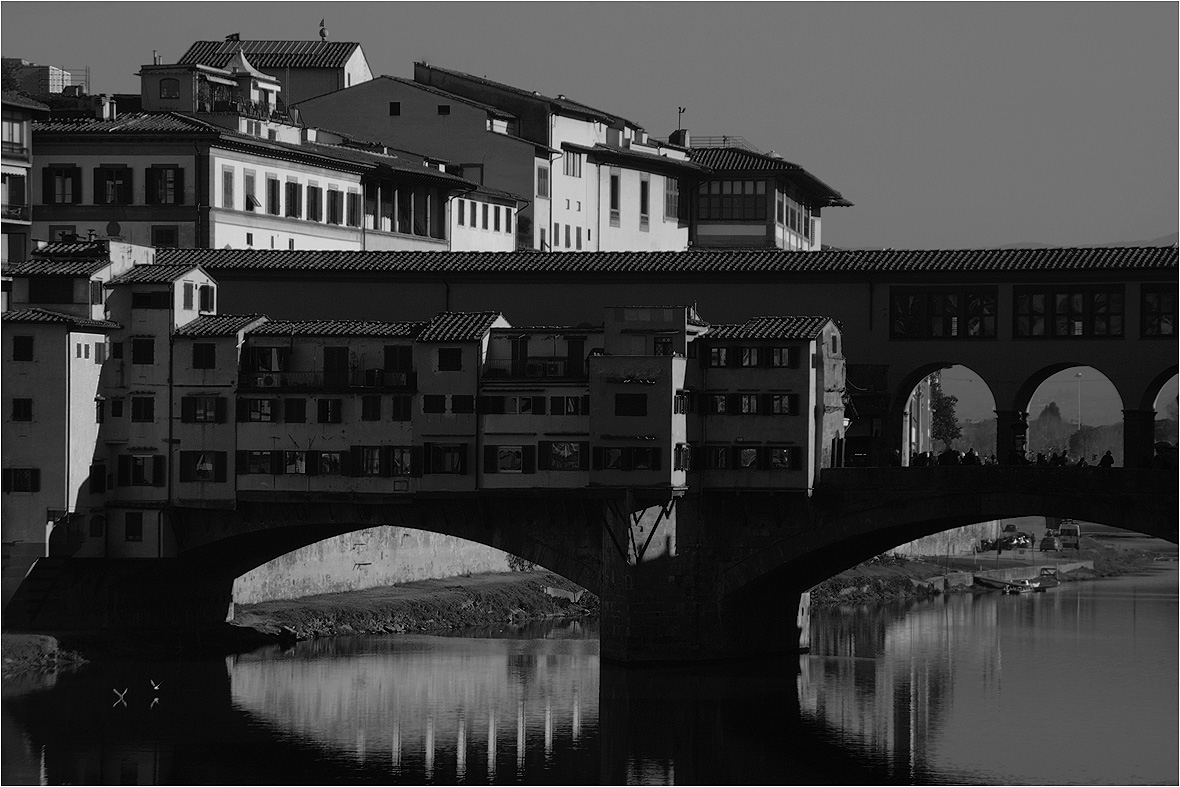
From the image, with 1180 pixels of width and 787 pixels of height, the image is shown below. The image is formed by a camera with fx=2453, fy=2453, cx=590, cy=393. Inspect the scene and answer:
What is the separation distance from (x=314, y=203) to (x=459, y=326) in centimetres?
1979

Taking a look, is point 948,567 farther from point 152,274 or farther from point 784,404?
point 152,274

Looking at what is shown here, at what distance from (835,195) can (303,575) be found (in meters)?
51.1

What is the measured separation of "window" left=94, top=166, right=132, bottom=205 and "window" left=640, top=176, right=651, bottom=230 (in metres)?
33.3

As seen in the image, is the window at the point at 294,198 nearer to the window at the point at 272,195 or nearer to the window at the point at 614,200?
the window at the point at 272,195

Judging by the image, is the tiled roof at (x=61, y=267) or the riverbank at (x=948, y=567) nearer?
the tiled roof at (x=61, y=267)

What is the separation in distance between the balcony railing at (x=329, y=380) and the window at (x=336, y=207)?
18820 millimetres

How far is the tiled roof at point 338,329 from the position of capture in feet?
276

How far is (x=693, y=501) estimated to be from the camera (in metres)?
83.7

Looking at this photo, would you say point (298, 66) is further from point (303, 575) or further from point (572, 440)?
point (572, 440)

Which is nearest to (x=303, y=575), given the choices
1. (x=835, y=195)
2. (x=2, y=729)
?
(x=2, y=729)

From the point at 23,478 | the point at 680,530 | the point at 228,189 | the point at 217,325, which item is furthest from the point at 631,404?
the point at 228,189

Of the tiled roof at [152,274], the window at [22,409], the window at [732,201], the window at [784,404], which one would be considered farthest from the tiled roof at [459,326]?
the window at [732,201]

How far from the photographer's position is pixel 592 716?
75.5 meters

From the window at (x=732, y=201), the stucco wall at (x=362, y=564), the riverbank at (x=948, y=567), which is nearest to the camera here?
the stucco wall at (x=362, y=564)
